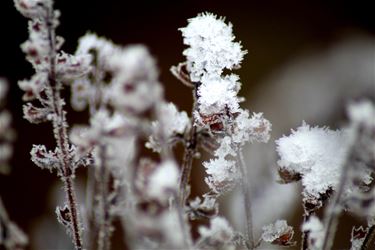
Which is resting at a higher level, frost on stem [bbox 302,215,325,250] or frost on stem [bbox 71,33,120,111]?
frost on stem [bbox 71,33,120,111]

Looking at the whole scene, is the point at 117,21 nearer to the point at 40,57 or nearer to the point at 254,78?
the point at 254,78

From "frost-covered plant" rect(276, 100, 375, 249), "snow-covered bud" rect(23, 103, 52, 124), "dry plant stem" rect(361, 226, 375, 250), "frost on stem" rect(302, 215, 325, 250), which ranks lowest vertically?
"frost on stem" rect(302, 215, 325, 250)

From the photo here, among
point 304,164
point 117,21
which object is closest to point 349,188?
point 304,164

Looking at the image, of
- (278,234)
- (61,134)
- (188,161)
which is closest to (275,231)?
(278,234)

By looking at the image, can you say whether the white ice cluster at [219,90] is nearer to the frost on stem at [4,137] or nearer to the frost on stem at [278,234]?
the frost on stem at [278,234]

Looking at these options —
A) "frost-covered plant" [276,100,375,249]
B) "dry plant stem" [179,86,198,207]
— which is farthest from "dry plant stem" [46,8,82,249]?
"frost-covered plant" [276,100,375,249]

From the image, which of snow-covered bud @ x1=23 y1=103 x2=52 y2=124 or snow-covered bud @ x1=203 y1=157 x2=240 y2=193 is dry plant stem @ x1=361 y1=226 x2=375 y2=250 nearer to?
snow-covered bud @ x1=203 y1=157 x2=240 y2=193
